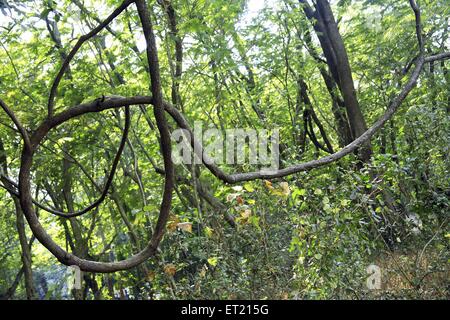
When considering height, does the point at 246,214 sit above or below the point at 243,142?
below

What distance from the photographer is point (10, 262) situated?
8.81 metres

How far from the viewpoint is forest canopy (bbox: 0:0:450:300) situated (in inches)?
111

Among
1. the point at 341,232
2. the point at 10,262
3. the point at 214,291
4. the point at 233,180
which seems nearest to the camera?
the point at 233,180

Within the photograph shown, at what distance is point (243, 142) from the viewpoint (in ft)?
15.4

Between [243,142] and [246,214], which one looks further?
[243,142]

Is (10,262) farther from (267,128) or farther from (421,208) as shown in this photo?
(421,208)

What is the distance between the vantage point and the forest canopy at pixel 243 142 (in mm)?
2830

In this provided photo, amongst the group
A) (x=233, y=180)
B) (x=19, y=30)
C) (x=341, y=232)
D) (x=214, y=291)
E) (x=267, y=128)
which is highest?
(x=19, y=30)

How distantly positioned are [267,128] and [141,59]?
1.10 m

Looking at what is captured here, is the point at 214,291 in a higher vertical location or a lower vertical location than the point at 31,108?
lower
